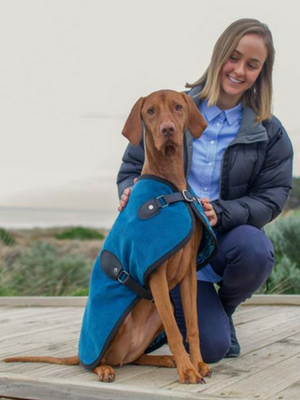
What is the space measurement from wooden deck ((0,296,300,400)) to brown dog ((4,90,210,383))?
8cm

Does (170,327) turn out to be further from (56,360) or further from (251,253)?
(251,253)

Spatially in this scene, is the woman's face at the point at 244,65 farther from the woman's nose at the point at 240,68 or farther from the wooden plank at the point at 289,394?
the wooden plank at the point at 289,394

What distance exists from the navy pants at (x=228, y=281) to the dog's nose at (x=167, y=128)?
87 cm

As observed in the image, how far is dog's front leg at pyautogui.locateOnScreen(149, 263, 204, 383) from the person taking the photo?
2.73 meters

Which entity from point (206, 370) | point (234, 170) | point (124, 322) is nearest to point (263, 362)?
point (206, 370)

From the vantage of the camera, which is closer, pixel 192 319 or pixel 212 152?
pixel 192 319

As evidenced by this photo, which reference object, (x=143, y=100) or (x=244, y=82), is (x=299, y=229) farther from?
(x=143, y=100)

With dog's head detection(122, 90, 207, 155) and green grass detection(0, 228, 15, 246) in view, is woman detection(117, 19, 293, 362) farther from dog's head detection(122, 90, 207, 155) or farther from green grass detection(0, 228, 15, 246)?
green grass detection(0, 228, 15, 246)

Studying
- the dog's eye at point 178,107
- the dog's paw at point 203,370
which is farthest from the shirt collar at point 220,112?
the dog's paw at point 203,370

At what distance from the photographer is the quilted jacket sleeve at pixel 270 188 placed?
11.6 ft

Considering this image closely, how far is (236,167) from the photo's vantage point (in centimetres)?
354

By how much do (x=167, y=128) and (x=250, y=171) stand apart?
94 centimetres

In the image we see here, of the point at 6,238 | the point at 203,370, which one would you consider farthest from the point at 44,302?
the point at 6,238

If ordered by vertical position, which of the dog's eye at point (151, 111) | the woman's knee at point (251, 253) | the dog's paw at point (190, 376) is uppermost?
the dog's eye at point (151, 111)
